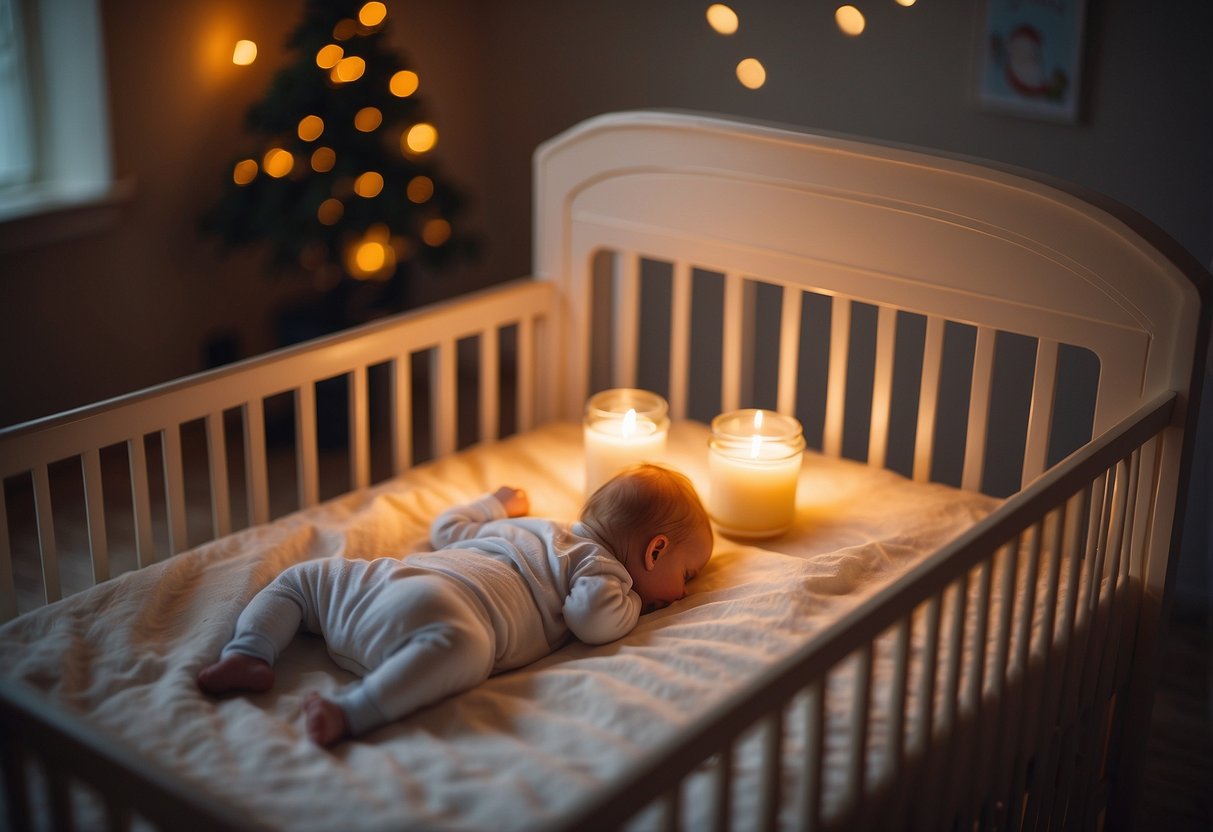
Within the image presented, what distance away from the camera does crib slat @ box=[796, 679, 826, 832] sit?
48.9 inches

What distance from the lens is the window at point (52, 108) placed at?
8.95 ft

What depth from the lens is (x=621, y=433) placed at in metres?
2.01

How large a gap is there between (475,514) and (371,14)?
4.83 ft

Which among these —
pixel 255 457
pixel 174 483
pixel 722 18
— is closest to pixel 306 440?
pixel 255 457

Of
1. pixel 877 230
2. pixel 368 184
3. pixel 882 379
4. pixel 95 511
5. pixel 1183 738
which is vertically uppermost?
pixel 877 230

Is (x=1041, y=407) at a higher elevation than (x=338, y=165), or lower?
lower

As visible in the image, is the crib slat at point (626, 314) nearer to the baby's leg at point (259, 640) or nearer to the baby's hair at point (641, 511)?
the baby's hair at point (641, 511)

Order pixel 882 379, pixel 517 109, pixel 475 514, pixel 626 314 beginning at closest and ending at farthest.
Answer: pixel 475 514 < pixel 882 379 < pixel 626 314 < pixel 517 109

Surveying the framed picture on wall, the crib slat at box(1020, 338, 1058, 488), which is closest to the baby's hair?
the crib slat at box(1020, 338, 1058, 488)

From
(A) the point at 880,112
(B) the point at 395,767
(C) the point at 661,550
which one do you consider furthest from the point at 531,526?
(A) the point at 880,112

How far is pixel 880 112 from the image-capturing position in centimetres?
263

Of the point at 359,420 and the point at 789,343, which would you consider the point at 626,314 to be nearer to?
the point at 789,343

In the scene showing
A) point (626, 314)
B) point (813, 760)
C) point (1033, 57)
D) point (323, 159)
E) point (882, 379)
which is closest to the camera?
point (813, 760)

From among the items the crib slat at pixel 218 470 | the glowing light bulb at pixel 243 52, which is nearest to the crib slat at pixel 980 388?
the crib slat at pixel 218 470
